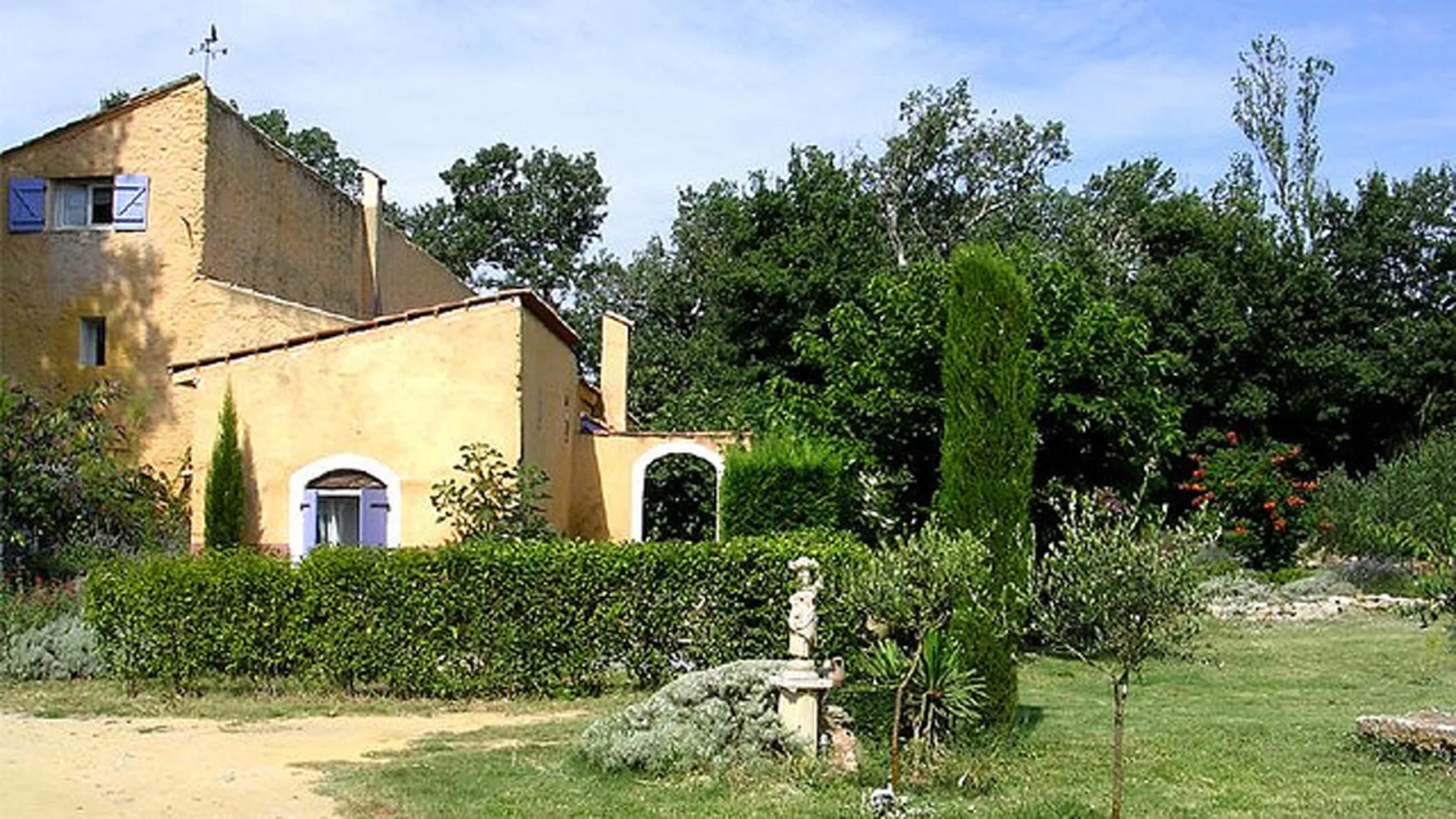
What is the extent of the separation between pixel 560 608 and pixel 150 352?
1284 cm

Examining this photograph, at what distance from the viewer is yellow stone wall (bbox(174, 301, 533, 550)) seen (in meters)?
19.2

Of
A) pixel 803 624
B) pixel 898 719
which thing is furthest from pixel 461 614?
pixel 898 719

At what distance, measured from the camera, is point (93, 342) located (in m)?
24.0

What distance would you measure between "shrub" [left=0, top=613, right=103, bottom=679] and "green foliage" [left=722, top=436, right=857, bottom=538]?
346 inches

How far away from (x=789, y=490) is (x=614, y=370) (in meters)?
12.2

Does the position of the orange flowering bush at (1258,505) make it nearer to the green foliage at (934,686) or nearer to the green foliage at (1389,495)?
the green foliage at (1389,495)

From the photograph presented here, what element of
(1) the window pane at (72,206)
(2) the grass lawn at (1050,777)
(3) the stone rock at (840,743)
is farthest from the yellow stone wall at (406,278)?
(3) the stone rock at (840,743)

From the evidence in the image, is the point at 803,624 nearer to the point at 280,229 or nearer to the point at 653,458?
the point at 653,458

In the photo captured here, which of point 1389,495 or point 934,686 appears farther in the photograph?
point 1389,495

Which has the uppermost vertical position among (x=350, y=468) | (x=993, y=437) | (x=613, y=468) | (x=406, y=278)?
(x=406, y=278)

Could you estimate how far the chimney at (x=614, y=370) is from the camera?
31031mm

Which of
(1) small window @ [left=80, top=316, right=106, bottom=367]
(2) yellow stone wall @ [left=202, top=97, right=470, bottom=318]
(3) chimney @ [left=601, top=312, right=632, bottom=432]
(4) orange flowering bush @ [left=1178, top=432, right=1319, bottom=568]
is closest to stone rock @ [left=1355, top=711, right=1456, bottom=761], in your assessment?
(2) yellow stone wall @ [left=202, top=97, right=470, bottom=318]

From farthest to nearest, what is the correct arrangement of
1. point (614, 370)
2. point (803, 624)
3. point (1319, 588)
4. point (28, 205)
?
point (614, 370), point (1319, 588), point (28, 205), point (803, 624)

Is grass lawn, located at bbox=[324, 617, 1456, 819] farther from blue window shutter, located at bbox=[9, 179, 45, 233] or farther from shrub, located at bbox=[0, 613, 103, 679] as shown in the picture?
blue window shutter, located at bbox=[9, 179, 45, 233]
